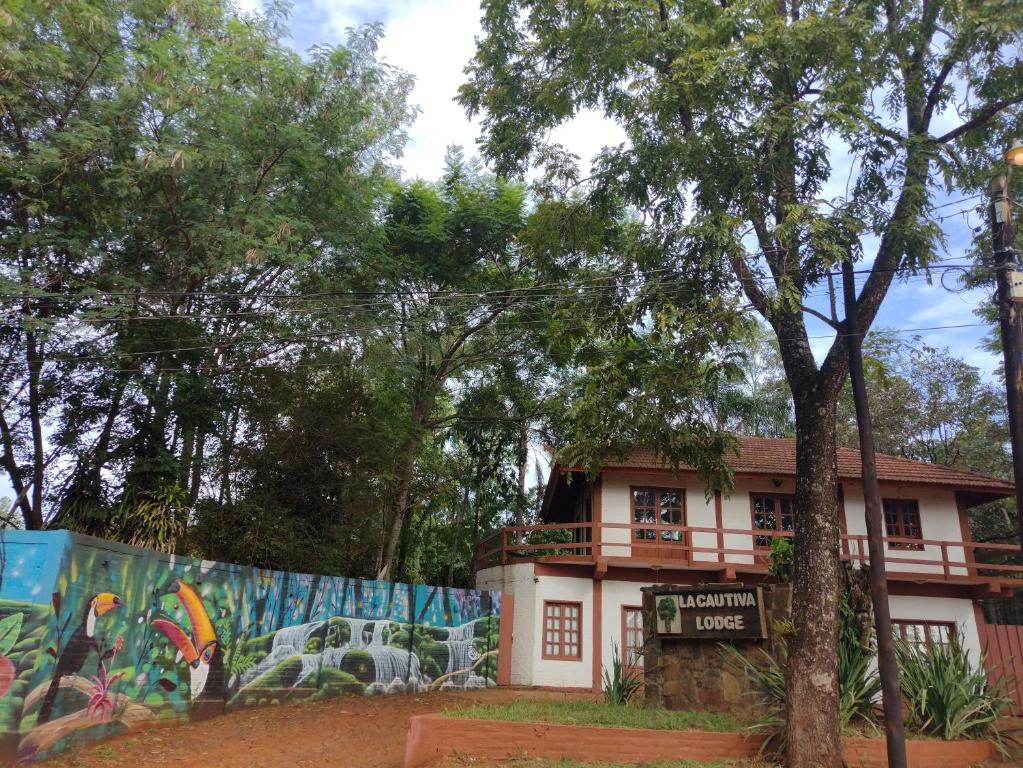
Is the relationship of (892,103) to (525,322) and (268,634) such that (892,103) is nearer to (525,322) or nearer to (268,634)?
(525,322)

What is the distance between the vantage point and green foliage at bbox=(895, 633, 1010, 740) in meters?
9.05

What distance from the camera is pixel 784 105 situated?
9.46m

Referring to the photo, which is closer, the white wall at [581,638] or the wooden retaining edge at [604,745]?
the wooden retaining edge at [604,745]

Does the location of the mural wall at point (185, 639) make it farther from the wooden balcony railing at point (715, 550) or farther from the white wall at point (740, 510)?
the white wall at point (740, 510)

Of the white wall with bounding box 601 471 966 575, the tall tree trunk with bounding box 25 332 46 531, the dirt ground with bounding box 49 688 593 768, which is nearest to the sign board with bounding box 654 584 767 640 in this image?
the dirt ground with bounding box 49 688 593 768

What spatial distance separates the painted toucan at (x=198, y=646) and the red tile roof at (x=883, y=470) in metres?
9.77

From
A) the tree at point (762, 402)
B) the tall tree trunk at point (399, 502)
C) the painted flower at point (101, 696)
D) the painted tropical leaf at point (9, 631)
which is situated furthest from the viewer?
the tree at point (762, 402)

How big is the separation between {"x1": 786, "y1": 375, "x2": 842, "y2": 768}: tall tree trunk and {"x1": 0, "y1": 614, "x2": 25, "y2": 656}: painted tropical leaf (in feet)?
29.9

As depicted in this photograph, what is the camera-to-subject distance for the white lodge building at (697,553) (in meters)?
17.6

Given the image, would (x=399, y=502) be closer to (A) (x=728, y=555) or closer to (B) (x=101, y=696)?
(A) (x=728, y=555)

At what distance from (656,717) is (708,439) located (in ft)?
13.9

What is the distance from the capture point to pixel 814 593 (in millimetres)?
8961

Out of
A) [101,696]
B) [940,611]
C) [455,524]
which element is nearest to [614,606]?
[940,611]

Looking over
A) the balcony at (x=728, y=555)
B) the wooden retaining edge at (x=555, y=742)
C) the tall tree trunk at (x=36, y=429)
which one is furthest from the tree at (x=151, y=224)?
the balcony at (x=728, y=555)
